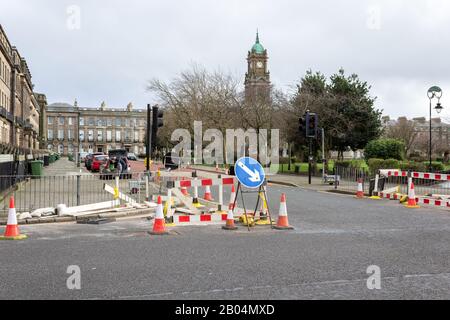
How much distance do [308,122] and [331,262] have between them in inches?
814

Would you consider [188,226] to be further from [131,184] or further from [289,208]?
[131,184]

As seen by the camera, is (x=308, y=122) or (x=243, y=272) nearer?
(x=243, y=272)

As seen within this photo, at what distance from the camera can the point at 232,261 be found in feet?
26.7

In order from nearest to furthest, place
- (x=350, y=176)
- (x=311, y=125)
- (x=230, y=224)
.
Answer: (x=230, y=224) < (x=311, y=125) < (x=350, y=176)

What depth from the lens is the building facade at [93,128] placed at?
475 feet

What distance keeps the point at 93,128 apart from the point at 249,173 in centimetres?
14272

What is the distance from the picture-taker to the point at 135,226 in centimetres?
1255

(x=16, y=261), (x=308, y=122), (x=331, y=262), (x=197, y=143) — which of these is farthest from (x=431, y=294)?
(x=197, y=143)

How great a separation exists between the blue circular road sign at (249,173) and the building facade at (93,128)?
133313mm
